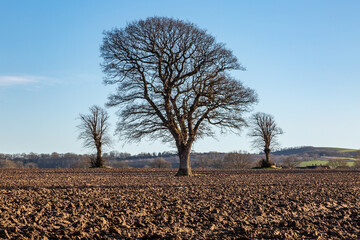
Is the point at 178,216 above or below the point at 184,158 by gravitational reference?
below

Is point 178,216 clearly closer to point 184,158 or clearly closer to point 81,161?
point 184,158

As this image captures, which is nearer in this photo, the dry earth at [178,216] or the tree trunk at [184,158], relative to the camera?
the dry earth at [178,216]

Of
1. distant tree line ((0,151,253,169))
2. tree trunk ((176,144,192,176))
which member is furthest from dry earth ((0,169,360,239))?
distant tree line ((0,151,253,169))

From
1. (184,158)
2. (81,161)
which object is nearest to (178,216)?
(184,158)

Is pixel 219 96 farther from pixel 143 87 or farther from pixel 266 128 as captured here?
pixel 266 128

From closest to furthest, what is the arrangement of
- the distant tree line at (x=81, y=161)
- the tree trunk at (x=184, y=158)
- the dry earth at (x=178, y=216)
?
the dry earth at (x=178, y=216) < the tree trunk at (x=184, y=158) < the distant tree line at (x=81, y=161)

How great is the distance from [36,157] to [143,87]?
90.9m

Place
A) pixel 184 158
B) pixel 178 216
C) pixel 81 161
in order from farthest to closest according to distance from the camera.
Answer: pixel 81 161 → pixel 184 158 → pixel 178 216

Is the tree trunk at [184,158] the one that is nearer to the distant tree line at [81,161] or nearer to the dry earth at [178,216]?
the dry earth at [178,216]

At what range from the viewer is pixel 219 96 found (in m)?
30.4

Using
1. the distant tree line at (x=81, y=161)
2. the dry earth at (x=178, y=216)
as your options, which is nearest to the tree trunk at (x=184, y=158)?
the dry earth at (x=178, y=216)

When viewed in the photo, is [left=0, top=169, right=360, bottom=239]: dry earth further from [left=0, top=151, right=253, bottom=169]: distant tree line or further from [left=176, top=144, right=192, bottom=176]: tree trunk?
[left=0, top=151, right=253, bottom=169]: distant tree line

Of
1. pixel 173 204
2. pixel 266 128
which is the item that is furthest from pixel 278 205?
pixel 266 128

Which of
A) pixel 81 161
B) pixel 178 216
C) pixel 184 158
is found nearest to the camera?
pixel 178 216
